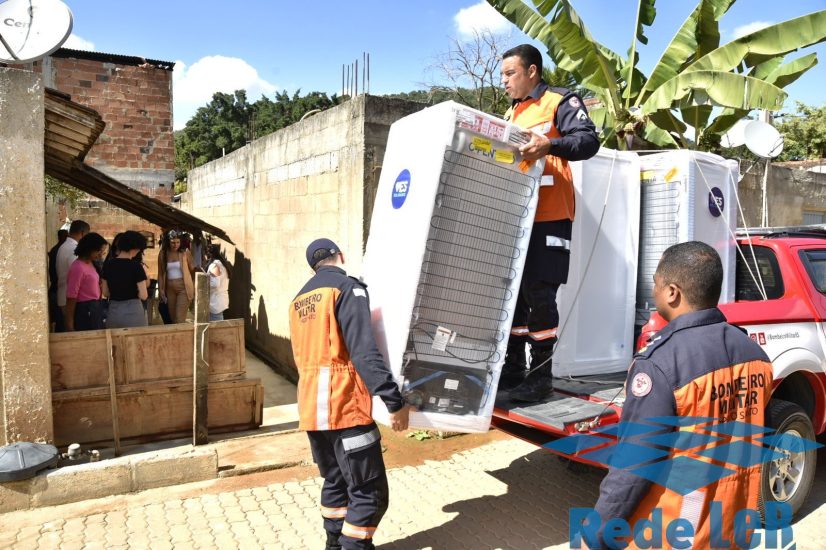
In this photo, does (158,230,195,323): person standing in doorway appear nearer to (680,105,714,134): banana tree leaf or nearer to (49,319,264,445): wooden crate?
(49,319,264,445): wooden crate

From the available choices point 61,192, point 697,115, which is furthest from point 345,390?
point 61,192

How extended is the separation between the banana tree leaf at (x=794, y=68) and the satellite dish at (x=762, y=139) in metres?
0.58

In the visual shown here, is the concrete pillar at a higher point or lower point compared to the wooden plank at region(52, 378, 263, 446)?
higher

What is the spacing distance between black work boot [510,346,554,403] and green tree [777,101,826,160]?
27.4 m

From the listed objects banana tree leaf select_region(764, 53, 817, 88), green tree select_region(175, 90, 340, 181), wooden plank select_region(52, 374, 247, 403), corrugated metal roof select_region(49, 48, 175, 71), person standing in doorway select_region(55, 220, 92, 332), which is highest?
green tree select_region(175, 90, 340, 181)

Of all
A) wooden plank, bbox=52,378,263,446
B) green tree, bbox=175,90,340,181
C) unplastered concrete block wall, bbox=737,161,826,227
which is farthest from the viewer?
green tree, bbox=175,90,340,181

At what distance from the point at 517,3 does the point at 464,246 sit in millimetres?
5740

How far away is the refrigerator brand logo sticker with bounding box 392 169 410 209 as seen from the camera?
320 centimetres

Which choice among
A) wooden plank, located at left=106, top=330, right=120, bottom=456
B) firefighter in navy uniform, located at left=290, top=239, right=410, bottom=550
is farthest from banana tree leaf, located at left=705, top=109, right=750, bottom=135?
wooden plank, located at left=106, top=330, right=120, bottom=456

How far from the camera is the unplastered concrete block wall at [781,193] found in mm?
10195

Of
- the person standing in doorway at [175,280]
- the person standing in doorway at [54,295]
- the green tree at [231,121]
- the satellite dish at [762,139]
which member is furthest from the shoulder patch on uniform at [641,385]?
the green tree at [231,121]

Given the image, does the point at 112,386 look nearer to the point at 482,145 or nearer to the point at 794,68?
the point at 482,145

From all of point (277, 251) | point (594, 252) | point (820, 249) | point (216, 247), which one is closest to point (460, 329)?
point (594, 252)

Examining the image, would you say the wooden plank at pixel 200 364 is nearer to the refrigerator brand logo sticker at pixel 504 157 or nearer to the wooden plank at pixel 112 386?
the wooden plank at pixel 112 386
